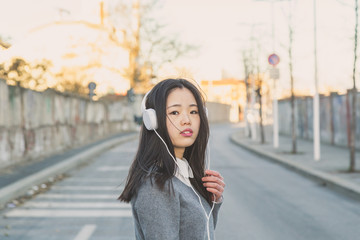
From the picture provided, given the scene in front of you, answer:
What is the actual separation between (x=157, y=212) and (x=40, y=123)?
1539 centimetres

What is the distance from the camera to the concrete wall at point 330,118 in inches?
829

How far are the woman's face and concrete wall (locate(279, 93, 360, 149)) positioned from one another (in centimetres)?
1802

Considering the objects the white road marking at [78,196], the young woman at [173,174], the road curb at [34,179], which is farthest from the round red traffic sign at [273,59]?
the young woman at [173,174]

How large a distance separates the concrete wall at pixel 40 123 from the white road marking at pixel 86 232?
6326 millimetres

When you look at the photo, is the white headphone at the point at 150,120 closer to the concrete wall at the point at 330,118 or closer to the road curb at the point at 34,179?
the road curb at the point at 34,179

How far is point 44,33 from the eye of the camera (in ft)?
237

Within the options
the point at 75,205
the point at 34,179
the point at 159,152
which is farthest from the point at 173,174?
the point at 34,179

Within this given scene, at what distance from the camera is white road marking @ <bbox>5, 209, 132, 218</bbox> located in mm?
7756

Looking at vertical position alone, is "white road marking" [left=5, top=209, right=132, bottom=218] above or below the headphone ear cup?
below

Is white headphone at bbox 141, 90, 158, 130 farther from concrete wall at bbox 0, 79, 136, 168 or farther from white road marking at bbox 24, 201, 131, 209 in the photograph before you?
concrete wall at bbox 0, 79, 136, 168

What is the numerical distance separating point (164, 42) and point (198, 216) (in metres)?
41.2

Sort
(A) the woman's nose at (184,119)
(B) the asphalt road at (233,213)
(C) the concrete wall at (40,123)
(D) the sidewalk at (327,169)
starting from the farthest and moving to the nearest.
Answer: (C) the concrete wall at (40,123) → (D) the sidewalk at (327,169) → (B) the asphalt road at (233,213) → (A) the woman's nose at (184,119)

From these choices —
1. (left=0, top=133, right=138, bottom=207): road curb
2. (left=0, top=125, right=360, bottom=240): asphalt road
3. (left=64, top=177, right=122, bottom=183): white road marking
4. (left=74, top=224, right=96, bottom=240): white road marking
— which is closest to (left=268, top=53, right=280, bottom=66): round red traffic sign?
(left=0, top=133, right=138, bottom=207): road curb

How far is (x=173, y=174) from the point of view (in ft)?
6.57
